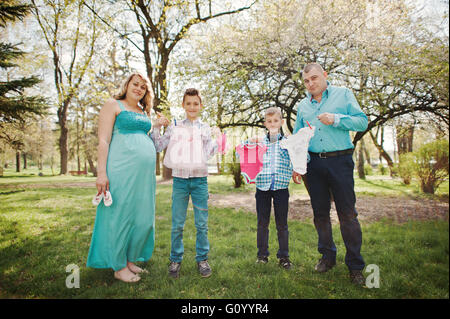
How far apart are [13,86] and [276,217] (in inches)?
265

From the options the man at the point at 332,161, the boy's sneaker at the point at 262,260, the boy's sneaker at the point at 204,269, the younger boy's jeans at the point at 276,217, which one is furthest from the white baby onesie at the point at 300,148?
the boy's sneaker at the point at 204,269

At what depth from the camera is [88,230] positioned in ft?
14.6

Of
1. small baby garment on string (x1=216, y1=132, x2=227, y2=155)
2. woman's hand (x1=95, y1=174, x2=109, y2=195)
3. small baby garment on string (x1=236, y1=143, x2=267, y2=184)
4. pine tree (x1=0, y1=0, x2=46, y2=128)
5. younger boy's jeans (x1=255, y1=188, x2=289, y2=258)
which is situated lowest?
younger boy's jeans (x1=255, y1=188, x2=289, y2=258)

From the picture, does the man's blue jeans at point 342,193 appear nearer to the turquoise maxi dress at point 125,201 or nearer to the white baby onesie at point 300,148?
the white baby onesie at point 300,148

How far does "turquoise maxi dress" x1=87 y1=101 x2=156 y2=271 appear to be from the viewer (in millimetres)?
2463

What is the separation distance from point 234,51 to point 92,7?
6002mm

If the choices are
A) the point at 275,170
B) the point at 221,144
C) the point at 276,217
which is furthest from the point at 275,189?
the point at 221,144

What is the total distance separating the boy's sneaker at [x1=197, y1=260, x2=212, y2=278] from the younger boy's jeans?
2.47 ft

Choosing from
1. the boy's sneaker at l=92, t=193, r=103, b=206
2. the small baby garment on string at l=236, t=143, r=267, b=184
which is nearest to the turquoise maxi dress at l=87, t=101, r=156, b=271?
the boy's sneaker at l=92, t=193, r=103, b=206

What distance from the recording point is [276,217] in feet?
9.46

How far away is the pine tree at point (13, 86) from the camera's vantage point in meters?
4.47

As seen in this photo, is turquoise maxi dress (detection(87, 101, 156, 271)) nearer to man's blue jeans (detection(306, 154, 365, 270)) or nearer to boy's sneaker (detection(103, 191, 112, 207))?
boy's sneaker (detection(103, 191, 112, 207))

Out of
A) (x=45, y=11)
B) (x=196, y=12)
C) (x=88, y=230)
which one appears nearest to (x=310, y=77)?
(x=88, y=230)

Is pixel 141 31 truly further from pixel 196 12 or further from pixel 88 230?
pixel 88 230
